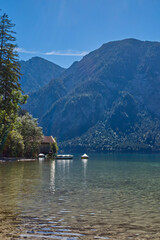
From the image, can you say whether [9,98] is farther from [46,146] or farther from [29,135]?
[46,146]

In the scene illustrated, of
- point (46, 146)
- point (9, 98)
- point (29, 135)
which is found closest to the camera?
point (9, 98)

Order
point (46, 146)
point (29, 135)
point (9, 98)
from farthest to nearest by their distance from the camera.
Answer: point (46, 146)
point (29, 135)
point (9, 98)

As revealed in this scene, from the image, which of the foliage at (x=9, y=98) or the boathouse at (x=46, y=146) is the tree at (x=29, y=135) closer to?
the foliage at (x=9, y=98)

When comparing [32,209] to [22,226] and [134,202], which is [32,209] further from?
[134,202]

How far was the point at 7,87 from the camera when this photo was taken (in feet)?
217

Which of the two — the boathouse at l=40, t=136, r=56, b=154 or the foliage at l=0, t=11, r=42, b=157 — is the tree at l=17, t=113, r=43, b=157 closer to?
the foliage at l=0, t=11, r=42, b=157

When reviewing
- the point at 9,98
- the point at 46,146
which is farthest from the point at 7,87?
the point at 46,146

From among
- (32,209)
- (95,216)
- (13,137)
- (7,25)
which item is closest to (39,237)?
(95,216)

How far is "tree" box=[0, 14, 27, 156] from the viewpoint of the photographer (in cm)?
6319

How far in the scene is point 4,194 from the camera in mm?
19328

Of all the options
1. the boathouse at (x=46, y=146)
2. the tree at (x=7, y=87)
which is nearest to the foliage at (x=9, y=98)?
the tree at (x=7, y=87)

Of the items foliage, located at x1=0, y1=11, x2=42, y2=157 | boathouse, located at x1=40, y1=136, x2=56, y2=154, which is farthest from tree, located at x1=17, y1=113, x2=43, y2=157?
boathouse, located at x1=40, y1=136, x2=56, y2=154

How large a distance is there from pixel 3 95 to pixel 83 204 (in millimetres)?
53622

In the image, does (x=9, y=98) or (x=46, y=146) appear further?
(x=46, y=146)
